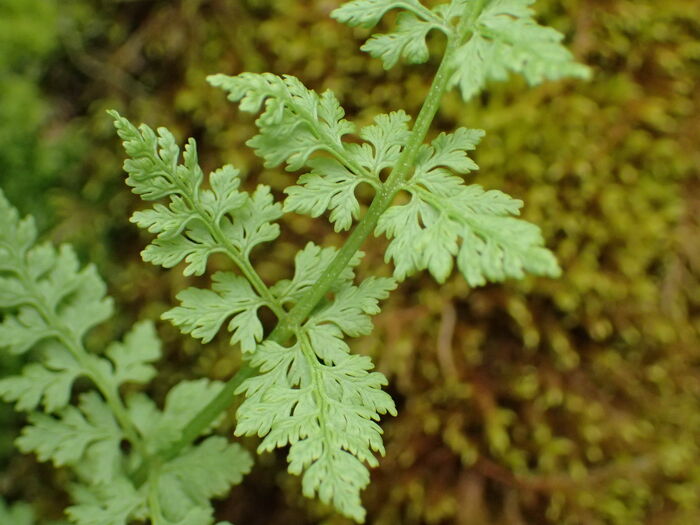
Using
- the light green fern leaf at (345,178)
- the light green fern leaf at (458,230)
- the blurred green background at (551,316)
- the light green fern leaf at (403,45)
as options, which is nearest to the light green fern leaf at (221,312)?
the light green fern leaf at (345,178)

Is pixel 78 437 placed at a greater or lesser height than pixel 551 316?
greater

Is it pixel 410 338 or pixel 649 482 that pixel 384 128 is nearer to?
pixel 410 338

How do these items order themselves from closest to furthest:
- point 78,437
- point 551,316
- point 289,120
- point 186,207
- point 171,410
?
point 289,120
point 186,207
point 78,437
point 171,410
point 551,316

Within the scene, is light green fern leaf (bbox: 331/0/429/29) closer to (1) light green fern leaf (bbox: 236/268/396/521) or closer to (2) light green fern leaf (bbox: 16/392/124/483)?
(1) light green fern leaf (bbox: 236/268/396/521)

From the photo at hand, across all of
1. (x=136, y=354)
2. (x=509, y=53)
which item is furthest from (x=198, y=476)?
(x=509, y=53)

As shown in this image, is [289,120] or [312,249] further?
[312,249]

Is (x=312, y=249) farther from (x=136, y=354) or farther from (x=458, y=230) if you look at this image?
(x=136, y=354)

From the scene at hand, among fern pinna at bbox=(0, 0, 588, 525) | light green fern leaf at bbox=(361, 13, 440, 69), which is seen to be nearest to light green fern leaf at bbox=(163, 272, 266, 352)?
fern pinna at bbox=(0, 0, 588, 525)

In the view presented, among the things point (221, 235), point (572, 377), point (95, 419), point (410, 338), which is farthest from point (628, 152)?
point (95, 419)
